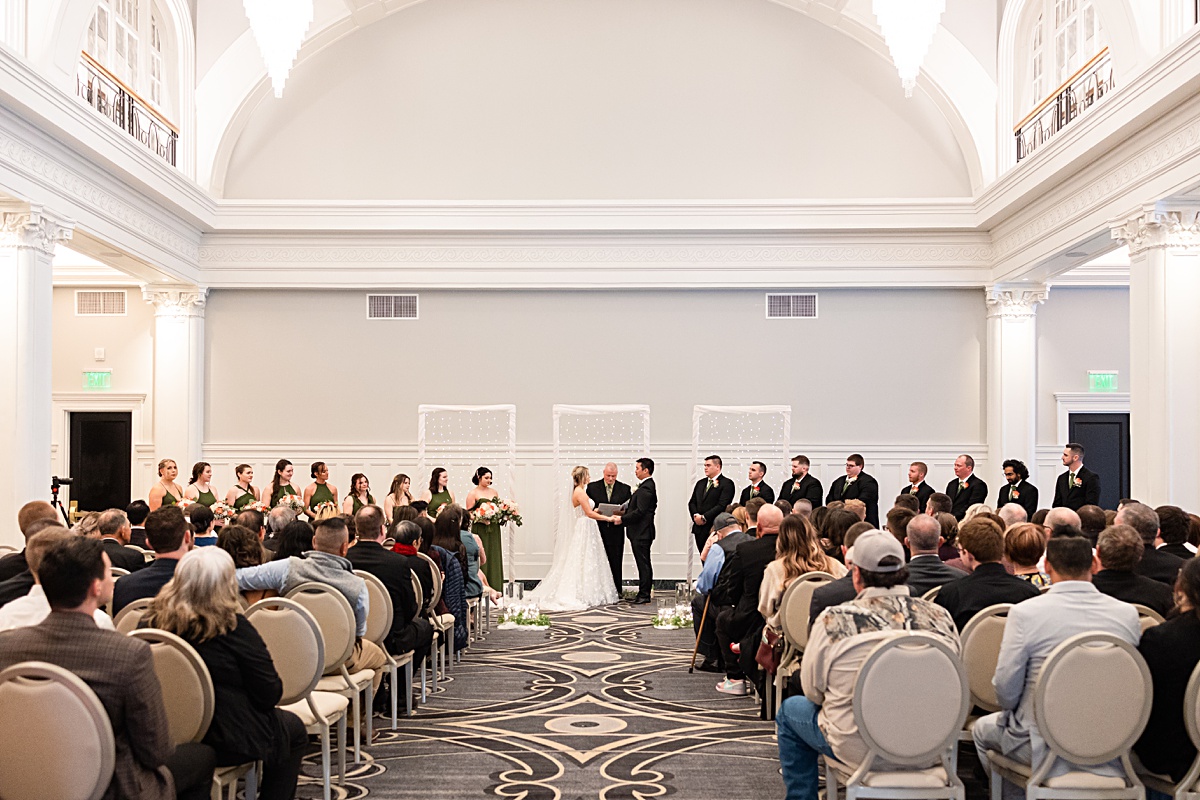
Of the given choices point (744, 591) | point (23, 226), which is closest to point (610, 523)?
point (744, 591)

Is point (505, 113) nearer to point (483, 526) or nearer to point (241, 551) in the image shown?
point (483, 526)

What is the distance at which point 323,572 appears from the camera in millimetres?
5148

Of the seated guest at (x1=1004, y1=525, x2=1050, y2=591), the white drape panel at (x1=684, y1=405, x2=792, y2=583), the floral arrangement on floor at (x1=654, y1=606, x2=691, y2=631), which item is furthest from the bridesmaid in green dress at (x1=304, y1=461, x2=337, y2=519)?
the seated guest at (x1=1004, y1=525, x2=1050, y2=591)

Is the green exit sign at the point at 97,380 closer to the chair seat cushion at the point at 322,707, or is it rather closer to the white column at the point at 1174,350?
the chair seat cushion at the point at 322,707

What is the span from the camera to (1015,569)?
201 inches

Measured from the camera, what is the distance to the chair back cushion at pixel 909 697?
3.62 metres

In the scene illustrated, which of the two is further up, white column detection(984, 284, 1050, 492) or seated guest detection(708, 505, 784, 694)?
white column detection(984, 284, 1050, 492)

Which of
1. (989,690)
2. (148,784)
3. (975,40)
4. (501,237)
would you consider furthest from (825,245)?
(148,784)

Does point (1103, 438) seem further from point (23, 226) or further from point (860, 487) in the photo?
point (23, 226)

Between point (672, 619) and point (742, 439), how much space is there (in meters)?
4.88

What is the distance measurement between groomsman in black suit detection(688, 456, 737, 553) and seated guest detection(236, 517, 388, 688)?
7.27 m

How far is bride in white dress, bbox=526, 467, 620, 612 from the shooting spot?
455 inches

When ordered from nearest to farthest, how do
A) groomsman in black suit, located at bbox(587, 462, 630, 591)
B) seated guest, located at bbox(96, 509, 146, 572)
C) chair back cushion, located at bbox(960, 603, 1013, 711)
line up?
chair back cushion, located at bbox(960, 603, 1013, 711) < seated guest, located at bbox(96, 509, 146, 572) < groomsman in black suit, located at bbox(587, 462, 630, 591)

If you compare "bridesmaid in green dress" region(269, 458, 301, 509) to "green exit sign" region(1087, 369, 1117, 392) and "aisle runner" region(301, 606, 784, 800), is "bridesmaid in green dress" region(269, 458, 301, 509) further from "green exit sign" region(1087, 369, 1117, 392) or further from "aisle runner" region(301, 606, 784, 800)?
"green exit sign" region(1087, 369, 1117, 392)
